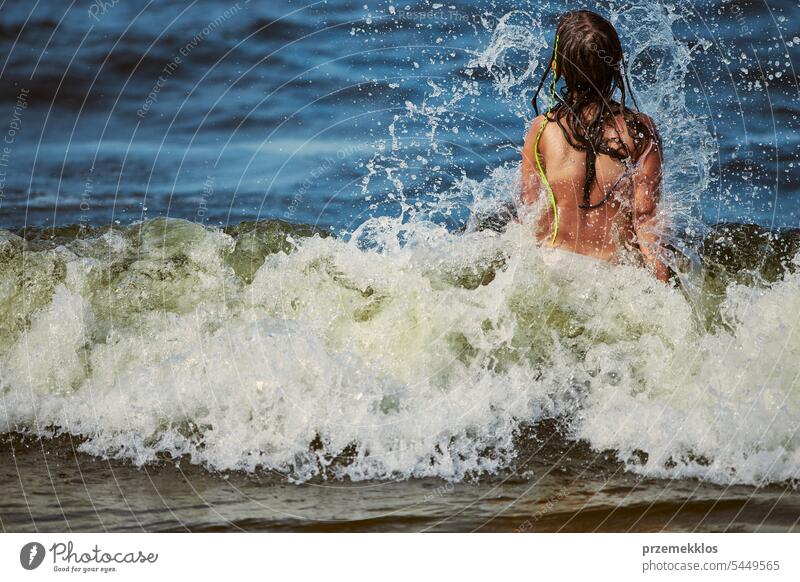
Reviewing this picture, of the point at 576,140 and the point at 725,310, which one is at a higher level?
the point at 576,140

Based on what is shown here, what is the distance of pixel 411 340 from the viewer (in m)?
2.51

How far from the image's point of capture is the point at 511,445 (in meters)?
2.18

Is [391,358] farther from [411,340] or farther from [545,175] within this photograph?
[545,175]

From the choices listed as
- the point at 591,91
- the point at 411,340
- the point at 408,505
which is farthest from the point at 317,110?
the point at 408,505

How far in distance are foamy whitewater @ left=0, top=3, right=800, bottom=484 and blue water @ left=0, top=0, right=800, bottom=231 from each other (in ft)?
0.16

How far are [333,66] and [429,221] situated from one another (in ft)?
2.21

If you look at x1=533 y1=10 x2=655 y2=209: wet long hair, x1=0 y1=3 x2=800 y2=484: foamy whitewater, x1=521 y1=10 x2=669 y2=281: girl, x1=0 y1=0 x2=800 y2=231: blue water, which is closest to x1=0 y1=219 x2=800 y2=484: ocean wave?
x1=0 y1=3 x2=800 y2=484: foamy whitewater

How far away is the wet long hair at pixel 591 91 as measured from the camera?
2145 millimetres

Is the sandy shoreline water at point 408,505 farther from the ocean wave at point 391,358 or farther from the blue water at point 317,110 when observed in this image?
the blue water at point 317,110
